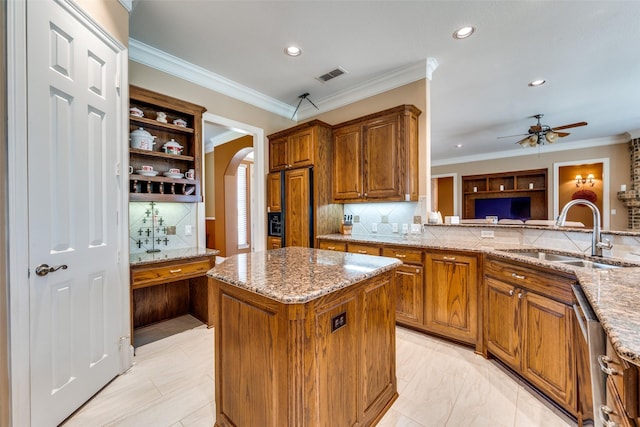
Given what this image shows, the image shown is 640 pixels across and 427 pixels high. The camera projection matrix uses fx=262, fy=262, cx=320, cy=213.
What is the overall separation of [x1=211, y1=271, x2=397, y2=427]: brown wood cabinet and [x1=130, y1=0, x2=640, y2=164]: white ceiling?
2.35 metres

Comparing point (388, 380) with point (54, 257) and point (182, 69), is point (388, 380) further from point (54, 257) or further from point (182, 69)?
point (182, 69)

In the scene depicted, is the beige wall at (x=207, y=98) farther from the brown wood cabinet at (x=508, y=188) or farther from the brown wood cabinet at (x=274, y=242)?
the brown wood cabinet at (x=508, y=188)

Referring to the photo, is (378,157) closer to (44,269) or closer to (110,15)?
(110,15)

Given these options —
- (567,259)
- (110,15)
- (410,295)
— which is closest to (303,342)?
(410,295)

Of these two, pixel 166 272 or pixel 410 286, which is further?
pixel 410 286

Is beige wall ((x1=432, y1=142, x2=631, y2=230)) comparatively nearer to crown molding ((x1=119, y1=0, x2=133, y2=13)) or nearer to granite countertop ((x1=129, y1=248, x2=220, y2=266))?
granite countertop ((x1=129, y1=248, x2=220, y2=266))

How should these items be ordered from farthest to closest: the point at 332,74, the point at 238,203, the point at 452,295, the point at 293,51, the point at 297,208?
the point at 238,203, the point at 297,208, the point at 332,74, the point at 293,51, the point at 452,295

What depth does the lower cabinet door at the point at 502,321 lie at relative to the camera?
1.98m

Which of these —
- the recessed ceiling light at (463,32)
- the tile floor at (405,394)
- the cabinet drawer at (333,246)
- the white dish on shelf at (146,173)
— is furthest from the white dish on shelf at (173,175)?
the recessed ceiling light at (463,32)

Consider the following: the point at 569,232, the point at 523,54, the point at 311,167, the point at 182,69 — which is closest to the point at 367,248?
the point at 311,167

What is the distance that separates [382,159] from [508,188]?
21.8ft

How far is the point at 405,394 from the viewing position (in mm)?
1860

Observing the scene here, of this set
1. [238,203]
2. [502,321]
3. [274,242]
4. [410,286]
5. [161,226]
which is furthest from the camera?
[238,203]

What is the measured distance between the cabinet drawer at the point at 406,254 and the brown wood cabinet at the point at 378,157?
2.09ft
